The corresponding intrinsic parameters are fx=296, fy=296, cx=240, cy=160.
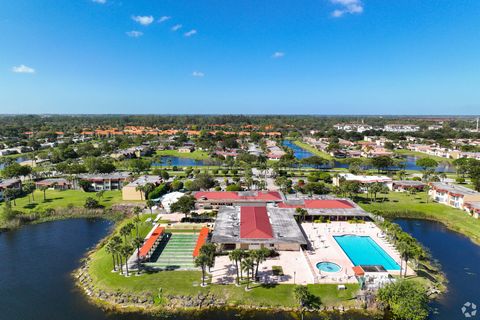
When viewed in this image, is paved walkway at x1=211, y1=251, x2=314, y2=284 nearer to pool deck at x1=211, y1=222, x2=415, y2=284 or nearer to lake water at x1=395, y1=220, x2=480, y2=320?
pool deck at x1=211, y1=222, x2=415, y2=284

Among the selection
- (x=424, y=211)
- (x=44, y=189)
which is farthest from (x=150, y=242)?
(x=424, y=211)

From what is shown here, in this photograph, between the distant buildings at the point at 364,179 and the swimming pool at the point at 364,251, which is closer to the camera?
the swimming pool at the point at 364,251

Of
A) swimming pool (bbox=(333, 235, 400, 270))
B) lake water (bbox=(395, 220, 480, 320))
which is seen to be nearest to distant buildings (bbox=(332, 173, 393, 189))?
lake water (bbox=(395, 220, 480, 320))

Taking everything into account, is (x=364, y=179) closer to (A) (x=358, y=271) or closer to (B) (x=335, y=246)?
(B) (x=335, y=246)

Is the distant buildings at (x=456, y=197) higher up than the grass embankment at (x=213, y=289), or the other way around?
the distant buildings at (x=456, y=197)

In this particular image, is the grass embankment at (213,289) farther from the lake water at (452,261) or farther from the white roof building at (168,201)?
the white roof building at (168,201)

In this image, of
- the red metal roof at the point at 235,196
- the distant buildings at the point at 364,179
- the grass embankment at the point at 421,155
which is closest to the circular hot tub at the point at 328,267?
the red metal roof at the point at 235,196

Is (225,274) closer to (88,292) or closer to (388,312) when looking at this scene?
(88,292)
